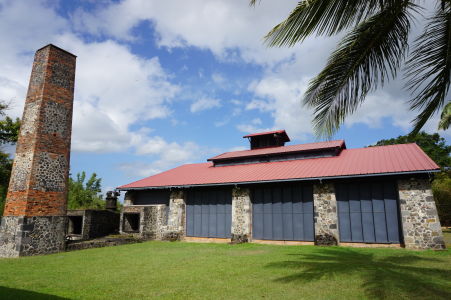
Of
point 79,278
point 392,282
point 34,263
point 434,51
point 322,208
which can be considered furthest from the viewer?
point 322,208

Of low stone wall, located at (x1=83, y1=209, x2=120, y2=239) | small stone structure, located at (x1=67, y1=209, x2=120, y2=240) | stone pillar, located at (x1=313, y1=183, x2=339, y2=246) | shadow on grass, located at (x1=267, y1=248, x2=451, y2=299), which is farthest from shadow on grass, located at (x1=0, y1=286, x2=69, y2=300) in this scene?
low stone wall, located at (x1=83, y1=209, x2=120, y2=239)

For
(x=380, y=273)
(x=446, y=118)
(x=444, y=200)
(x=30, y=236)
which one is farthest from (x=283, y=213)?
(x=446, y=118)

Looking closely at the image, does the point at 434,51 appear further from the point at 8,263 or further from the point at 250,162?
the point at 250,162

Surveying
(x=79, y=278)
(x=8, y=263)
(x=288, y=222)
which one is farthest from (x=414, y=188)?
(x=8, y=263)

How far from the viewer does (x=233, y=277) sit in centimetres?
782

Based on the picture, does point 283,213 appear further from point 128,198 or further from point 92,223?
point 92,223

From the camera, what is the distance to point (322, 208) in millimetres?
14922

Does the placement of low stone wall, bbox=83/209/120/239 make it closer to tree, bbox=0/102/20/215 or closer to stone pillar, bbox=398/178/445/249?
tree, bbox=0/102/20/215

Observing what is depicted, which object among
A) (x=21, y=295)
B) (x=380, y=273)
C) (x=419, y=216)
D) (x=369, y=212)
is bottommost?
(x=21, y=295)

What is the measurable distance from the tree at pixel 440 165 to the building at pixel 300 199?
11.1 meters

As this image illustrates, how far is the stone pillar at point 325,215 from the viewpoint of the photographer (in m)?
14.4

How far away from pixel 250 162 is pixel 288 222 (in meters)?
6.48

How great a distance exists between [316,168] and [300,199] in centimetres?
210

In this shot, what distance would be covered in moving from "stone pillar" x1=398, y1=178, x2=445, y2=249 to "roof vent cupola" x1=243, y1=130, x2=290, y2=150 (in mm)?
11429
